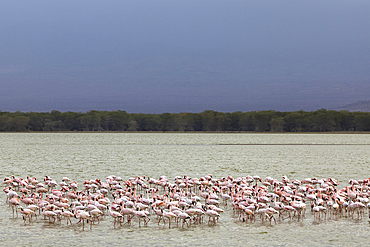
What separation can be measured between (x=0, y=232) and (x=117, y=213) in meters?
3.33

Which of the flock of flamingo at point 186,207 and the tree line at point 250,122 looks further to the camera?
the tree line at point 250,122

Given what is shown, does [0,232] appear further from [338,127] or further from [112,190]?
[338,127]

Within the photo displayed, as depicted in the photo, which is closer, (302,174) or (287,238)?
(287,238)

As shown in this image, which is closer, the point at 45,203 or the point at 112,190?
the point at 45,203

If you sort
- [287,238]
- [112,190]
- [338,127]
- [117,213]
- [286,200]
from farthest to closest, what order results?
[338,127]
[112,190]
[286,200]
[117,213]
[287,238]

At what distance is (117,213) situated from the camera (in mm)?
12156

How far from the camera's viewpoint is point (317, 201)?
Result: 44.4ft

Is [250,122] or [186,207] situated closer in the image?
[186,207]

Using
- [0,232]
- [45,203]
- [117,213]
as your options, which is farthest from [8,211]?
[117,213]

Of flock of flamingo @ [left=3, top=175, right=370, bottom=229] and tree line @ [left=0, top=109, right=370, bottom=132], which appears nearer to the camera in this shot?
flock of flamingo @ [left=3, top=175, right=370, bottom=229]

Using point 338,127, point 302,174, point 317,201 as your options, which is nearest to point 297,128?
point 338,127

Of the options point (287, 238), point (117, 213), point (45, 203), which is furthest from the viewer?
point (45, 203)

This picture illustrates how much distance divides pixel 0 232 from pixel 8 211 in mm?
2817

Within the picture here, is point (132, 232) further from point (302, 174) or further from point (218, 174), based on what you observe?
point (302, 174)
